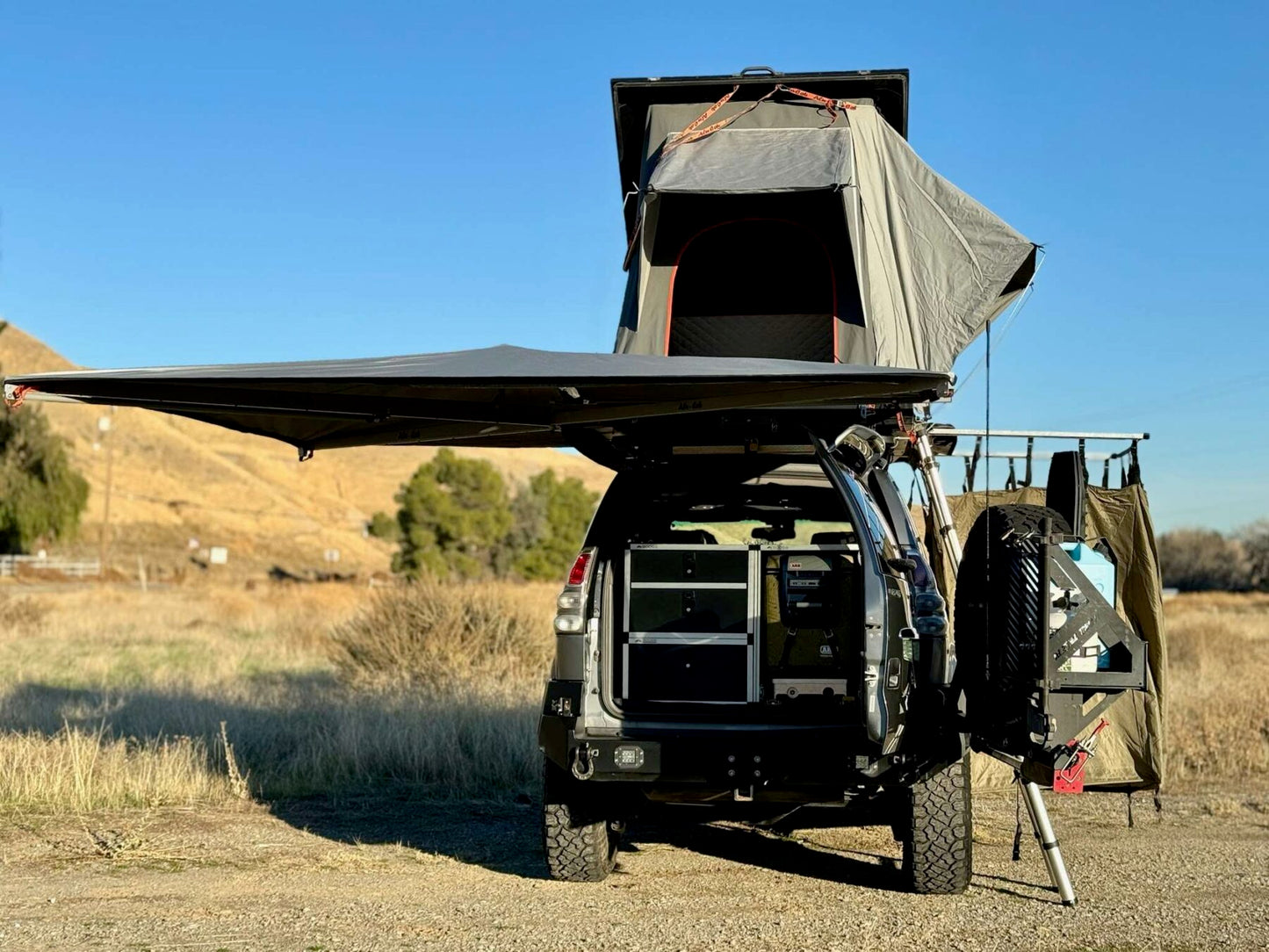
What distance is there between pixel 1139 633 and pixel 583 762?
4.28m

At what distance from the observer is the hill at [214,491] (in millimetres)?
74375

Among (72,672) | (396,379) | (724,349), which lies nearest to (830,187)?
(724,349)

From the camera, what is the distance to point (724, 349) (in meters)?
8.82

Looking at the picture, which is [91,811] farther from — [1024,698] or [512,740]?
[1024,698]

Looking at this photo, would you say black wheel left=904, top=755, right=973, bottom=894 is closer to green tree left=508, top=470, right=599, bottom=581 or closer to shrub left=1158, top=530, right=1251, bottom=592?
green tree left=508, top=470, right=599, bottom=581

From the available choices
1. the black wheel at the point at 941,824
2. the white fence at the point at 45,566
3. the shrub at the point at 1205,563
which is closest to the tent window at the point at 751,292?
the black wheel at the point at 941,824

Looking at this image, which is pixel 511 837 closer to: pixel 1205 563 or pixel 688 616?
pixel 688 616

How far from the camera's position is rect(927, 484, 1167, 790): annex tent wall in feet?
27.5

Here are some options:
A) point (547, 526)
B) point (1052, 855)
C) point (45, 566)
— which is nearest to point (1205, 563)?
point (547, 526)

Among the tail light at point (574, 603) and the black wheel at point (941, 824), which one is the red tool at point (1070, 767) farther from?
the tail light at point (574, 603)

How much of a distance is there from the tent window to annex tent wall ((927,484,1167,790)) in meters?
1.96

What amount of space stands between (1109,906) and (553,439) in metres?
3.75

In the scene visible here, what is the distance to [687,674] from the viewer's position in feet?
21.5

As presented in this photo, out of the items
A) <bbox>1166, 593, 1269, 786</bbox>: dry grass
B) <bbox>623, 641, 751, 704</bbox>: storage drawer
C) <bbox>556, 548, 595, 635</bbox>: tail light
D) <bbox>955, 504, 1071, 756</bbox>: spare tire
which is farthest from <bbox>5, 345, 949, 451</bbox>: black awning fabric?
<bbox>1166, 593, 1269, 786</bbox>: dry grass
